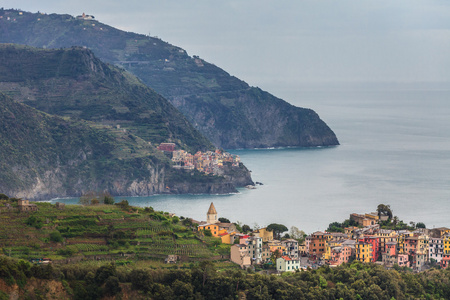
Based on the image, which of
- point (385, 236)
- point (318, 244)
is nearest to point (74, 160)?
point (318, 244)

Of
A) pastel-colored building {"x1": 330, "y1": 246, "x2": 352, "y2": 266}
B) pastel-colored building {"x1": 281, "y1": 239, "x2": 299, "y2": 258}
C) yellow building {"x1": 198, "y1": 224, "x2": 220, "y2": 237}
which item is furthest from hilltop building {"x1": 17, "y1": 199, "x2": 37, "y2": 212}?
pastel-colored building {"x1": 330, "y1": 246, "x2": 352, "y2": 266}

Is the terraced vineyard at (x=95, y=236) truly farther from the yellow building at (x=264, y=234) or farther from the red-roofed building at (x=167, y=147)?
the red-roofed building at (x=167, y=147)

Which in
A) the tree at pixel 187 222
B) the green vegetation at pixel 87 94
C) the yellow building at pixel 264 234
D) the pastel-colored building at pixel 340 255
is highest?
the green vegetation at pixel 87 94

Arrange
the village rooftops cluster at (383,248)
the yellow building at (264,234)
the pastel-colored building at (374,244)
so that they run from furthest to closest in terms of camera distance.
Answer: the yellow building at (264,234)
the pastel-colored building at (374,244)
the village rooftops cluster at (383,248)

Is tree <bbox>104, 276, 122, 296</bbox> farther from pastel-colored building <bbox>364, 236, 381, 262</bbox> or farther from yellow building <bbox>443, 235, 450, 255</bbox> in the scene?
yellow building <bbox>443, 235, 450, 255</bbox>

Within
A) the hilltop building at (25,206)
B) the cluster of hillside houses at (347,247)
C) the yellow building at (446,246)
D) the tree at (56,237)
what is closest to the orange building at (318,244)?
the cluster of hillside houses at (347,247)

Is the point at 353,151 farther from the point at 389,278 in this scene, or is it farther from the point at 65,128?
the point at 389,278
